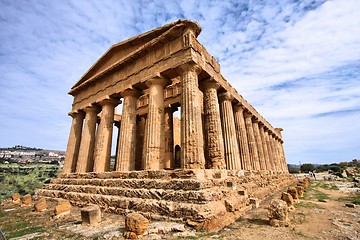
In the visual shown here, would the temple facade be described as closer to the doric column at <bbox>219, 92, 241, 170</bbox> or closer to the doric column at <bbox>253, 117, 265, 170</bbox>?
the doric column at <bbox>219, 92, 241, 170</bbox>

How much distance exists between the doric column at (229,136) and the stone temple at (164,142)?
0.06 meters

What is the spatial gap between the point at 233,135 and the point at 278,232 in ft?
23.8

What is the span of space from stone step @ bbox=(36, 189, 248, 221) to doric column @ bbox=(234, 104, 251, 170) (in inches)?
247

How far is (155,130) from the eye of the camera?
31.2 ft

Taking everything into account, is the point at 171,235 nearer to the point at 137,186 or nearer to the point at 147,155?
the point at 137,186

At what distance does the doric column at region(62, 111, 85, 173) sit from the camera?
15.0m

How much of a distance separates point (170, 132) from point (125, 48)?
22.7 feet

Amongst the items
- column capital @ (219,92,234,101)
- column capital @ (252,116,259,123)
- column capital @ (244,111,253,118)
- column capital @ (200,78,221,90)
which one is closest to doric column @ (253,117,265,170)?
column capital @ (252,116,259,123)

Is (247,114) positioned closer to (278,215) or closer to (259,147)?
(259,147)

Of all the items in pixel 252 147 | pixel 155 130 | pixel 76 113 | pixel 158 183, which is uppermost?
pixel 76 113

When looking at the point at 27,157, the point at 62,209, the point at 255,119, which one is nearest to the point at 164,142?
the point at 62,209

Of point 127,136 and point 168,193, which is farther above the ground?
point 127,136

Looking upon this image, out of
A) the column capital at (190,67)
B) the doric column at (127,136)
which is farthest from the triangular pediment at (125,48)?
the doric column at (127,136)

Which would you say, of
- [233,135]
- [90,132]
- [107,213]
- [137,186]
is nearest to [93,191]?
[107,213]
